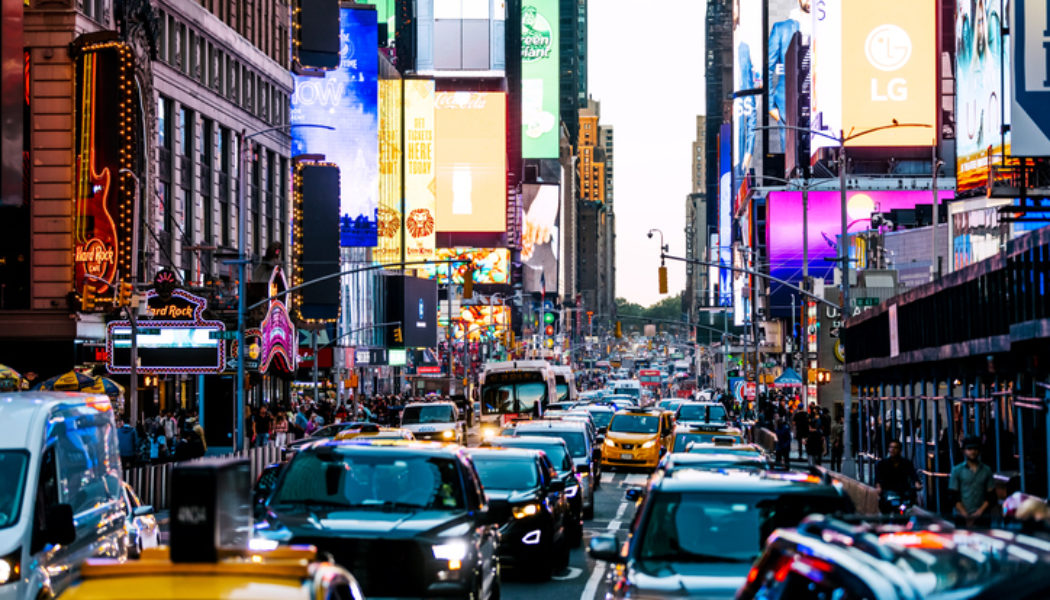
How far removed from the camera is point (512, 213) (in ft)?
575

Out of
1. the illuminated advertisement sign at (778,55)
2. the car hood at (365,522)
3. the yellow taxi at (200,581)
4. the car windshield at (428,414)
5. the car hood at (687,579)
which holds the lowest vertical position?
the car windshield at (428,414)

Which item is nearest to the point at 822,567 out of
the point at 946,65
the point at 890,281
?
the point at 890,281

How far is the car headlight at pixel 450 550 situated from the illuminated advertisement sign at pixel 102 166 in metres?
37.3

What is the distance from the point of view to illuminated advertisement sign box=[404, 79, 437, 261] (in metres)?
129

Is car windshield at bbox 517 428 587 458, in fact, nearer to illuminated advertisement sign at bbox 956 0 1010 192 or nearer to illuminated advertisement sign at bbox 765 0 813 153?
illuminated advertisement sign at bbox 956 0 1010 192

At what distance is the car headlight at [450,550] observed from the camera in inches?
503

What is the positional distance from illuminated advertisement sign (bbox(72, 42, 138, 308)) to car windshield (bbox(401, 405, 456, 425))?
10309mm

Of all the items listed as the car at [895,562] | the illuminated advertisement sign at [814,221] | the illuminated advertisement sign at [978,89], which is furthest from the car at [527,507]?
the illuminated advertisement sign at [814,221]

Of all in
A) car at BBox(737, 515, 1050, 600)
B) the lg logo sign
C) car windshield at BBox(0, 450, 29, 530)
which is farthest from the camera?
the lg logo sign

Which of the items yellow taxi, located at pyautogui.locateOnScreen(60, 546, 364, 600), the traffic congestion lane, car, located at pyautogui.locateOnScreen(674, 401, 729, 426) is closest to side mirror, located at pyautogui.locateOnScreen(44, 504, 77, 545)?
yellow taxi, located at pyautogui.locateOnScreen(60, 546, 364, 600)

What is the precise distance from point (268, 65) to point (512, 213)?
94.9m

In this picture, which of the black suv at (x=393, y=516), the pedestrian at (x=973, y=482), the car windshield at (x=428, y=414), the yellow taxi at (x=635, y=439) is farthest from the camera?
the car windshield at (x=428, y=414)

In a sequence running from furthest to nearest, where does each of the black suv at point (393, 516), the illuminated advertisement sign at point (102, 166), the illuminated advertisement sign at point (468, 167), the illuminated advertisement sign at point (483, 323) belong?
the illuminated advertisement sign at point (468, 167) → the illuminated advertisement sign at point (483, 323) → the illuminated advertisement sign at point (102, 166) → the black suv at point (393, 516)

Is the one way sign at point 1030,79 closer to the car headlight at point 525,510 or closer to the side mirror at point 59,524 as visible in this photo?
the car headlight at point 525,510
